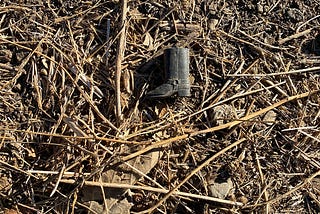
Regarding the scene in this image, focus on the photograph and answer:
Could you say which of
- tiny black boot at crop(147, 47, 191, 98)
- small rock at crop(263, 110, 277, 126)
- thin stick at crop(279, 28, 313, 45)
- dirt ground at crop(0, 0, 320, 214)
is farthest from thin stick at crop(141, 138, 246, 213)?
thin stick at crop(279, 28, 313, 45)

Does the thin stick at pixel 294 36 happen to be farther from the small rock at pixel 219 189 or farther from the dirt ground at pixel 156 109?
the small rock at pixel 219 189

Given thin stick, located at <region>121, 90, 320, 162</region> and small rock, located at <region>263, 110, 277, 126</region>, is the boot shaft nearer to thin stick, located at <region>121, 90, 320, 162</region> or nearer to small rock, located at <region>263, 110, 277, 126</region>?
thin stick, located at <region>121, 90, 320, 162</region>

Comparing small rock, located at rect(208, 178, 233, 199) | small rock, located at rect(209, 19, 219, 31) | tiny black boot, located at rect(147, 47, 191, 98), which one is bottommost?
small rock, located at rect(208, 178, 233, 199)

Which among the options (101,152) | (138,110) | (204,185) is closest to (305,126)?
(204,185)

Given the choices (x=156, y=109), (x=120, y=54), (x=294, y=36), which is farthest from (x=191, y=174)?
(x=294, y=36)

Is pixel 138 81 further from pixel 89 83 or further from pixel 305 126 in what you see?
pixel 305 126

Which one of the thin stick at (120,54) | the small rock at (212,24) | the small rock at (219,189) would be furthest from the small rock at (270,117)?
the thin stick at (120,54)
